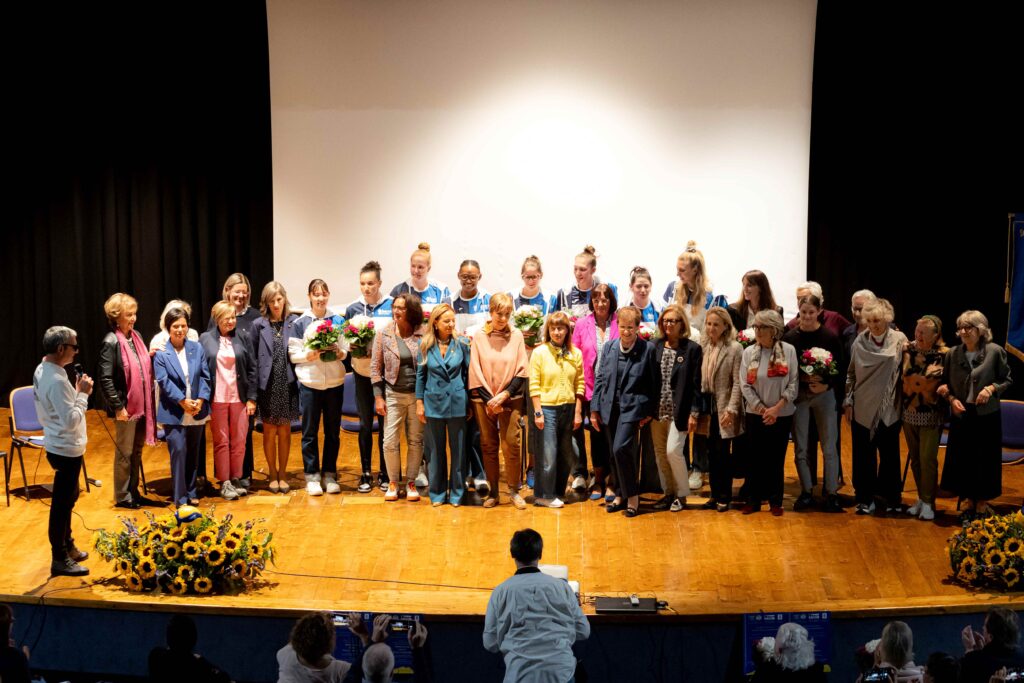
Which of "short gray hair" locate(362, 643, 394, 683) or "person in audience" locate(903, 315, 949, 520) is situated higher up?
"person in audience" locate(903, 315, 949, 520)

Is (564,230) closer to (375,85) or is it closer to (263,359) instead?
(375,85)

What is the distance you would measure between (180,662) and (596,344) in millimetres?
3871

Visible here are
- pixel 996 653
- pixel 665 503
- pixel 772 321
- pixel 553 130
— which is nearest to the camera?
pixel 996 653

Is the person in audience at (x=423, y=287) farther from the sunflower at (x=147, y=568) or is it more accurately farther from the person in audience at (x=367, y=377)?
the sunflower at (x=147, y=568)

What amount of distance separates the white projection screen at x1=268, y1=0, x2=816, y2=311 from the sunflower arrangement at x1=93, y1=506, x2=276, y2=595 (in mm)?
4236

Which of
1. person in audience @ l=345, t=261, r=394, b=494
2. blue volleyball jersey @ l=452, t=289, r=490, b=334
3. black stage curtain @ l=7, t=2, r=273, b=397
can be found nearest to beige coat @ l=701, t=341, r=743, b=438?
blue volleyball jersey @ l=452, t=289, r=490, b=334

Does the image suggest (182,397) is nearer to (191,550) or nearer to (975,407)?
(191,550)

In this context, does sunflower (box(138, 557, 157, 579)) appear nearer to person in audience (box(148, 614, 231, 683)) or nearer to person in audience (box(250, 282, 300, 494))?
person in audience (box(148, 614, 231, 683))

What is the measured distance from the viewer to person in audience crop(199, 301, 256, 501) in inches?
289

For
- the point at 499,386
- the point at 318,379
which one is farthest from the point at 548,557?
the point at 318,379

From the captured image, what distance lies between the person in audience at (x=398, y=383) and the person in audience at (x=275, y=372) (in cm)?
61

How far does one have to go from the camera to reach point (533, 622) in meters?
4.33

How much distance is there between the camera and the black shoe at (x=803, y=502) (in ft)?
23.5

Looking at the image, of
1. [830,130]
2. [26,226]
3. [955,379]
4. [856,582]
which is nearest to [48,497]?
[26,226]
